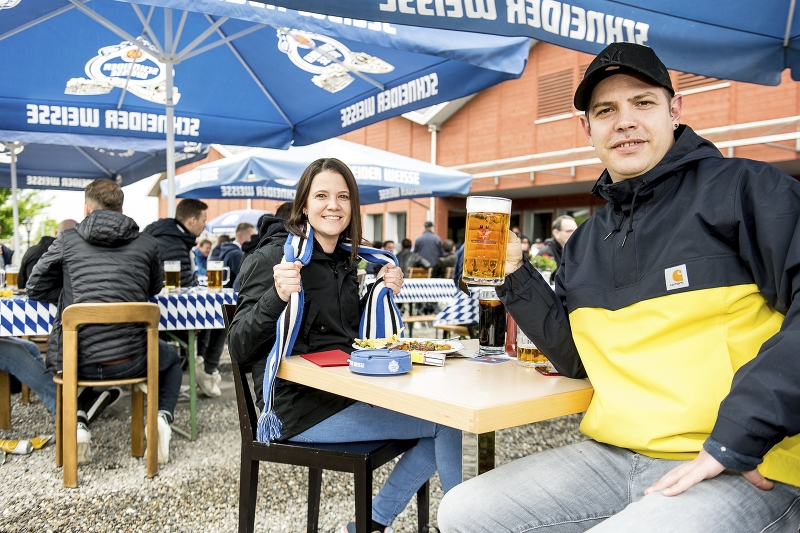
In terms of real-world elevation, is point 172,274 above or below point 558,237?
below

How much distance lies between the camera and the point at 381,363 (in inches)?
60.7

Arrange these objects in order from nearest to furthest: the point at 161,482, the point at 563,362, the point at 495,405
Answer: the point at 495,405 → the point at 563,362 → the point at 161,482

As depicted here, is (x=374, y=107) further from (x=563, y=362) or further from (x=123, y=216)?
(x=563, y=362)

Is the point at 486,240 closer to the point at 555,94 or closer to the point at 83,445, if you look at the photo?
the point at 83,445

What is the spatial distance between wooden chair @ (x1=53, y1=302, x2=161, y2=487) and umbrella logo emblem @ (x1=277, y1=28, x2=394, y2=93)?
6.71 ft

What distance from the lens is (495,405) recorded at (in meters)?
1.22

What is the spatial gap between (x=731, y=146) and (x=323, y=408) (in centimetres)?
1124

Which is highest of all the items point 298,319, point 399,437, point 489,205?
point 489,205

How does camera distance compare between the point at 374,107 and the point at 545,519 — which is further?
the point at 374,107

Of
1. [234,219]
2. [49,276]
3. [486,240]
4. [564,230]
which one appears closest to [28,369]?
[49,276]

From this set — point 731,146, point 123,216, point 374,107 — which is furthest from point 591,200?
point 123,216

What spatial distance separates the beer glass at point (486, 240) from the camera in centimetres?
146

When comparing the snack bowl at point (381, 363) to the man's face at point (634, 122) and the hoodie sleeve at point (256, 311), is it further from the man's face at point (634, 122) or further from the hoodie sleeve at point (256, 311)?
the man's face at point (634, 122)

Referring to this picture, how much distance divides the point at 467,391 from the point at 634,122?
811mm
